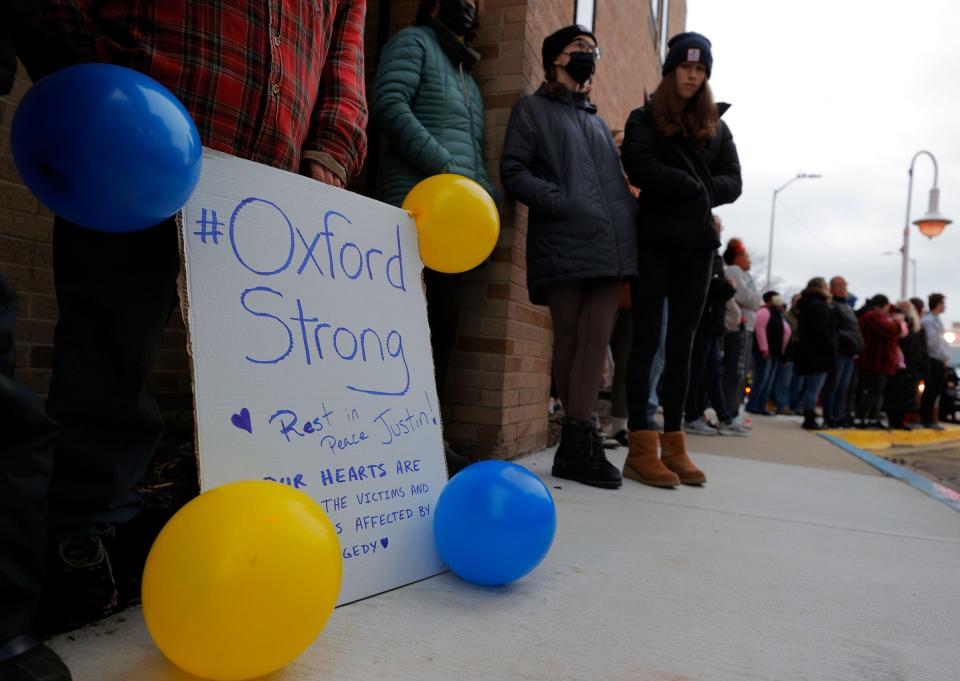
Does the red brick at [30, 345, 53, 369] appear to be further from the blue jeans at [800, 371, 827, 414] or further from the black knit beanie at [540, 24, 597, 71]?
the blue jeans at [800, 371, 827, 414]

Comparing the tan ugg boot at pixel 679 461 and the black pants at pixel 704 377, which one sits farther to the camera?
the black pants at pixel 704 377

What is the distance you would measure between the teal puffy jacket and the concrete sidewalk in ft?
4.53

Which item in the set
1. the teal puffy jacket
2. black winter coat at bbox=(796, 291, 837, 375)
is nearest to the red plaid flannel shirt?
the teal puffy jacket

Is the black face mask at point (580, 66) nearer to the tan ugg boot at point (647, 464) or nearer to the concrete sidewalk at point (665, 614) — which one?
the tan ugg boot at point (647, 464)

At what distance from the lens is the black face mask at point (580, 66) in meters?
2.72

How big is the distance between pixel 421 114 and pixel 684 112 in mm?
1183

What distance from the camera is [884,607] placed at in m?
1.49

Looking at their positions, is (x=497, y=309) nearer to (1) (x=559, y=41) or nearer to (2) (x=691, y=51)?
(1) (x=559, y=41)

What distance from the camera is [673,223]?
2689 millimetres

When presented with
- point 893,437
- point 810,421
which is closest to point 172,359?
point 810,421

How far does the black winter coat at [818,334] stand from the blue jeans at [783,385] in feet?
8.99

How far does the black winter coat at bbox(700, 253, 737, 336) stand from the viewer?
4.74 metres

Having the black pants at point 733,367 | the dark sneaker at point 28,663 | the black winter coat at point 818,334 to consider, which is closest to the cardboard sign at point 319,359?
the dark sneaker at point 28,663

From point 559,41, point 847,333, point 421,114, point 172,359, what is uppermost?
point 559,41
